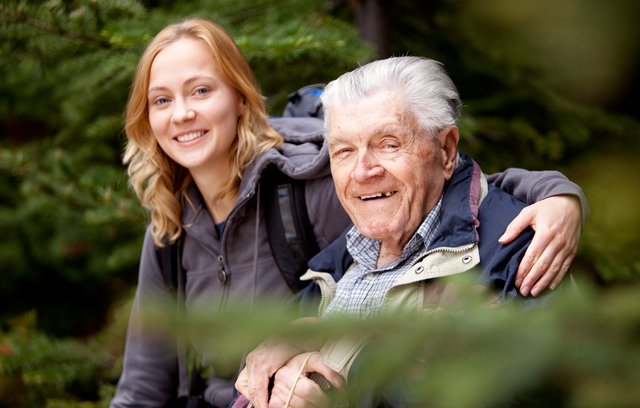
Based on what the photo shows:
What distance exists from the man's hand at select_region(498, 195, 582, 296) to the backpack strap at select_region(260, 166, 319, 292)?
0.79m

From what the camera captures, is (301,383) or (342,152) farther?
(342,152)

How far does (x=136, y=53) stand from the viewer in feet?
10.1

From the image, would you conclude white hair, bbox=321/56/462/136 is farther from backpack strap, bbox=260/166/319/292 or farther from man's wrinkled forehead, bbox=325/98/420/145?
backpack strap, bbox=260/166/319/292

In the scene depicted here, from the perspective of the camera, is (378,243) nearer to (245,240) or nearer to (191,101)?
(245,240)

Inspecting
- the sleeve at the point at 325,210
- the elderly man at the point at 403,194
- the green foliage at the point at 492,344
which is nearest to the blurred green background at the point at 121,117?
the elderly man at the point at 403,194

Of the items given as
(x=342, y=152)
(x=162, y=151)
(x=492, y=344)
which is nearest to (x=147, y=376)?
(x=162, y=151)

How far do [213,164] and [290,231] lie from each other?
41cm

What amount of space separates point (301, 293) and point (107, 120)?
2020 millimetres

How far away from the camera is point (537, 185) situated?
198cm

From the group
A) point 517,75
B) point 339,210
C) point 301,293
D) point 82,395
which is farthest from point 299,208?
point 82,395

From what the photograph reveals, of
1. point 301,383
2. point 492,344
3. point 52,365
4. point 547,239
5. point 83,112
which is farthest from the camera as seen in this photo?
point 83,112

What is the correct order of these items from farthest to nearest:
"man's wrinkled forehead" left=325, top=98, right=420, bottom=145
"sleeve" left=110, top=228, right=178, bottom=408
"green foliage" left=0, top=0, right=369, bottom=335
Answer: "green foliage" left=0, top=0, right=369, bottom=335 < "sleeve" left=110, top=228, right=178, bottom=408 < "man's wrinkled forehead" left=325, top=98, right=420, bottom=145

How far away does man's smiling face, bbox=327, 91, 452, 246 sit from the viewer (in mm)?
1994

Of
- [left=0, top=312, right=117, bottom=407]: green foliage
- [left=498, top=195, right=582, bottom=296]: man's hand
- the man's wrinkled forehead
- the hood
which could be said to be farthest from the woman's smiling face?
[left=0, top=312, right=117, bottom=407]: green foliage
